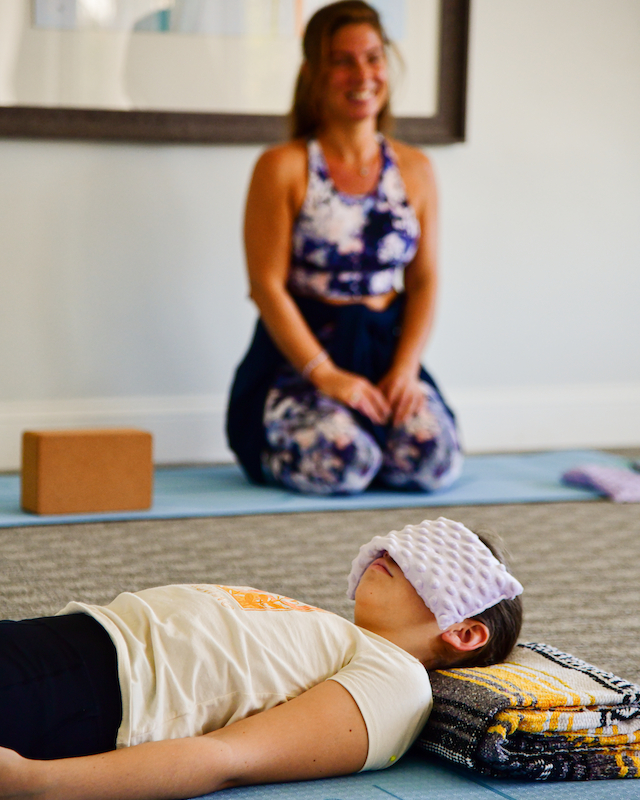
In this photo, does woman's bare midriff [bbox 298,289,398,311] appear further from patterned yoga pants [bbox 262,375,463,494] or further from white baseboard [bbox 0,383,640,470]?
white baseboard [bbox 0,383,640,470]

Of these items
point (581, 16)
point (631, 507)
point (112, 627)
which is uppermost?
point (581, 16)

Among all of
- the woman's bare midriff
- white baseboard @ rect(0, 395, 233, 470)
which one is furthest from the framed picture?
white baseboard @ rect(0, 395, 233, 470)

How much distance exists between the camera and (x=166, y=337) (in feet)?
8.99

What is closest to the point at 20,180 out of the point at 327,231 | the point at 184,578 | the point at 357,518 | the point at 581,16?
the point at 327,231

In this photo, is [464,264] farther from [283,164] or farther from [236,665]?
[236,665]

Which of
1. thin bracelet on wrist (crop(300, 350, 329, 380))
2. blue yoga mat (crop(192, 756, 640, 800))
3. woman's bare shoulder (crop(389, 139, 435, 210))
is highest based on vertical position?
woman's bare shoulder (crop(389, 139, 435, 210))

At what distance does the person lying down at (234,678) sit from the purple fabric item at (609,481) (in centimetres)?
137

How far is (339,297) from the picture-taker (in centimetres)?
245

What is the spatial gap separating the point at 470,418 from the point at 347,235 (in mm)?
845

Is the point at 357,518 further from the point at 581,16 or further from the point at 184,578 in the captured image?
the point at 581,16

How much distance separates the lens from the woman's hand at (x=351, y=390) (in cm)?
233

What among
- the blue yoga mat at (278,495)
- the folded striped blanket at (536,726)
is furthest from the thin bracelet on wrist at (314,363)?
the folded striped blanket at (536,726)

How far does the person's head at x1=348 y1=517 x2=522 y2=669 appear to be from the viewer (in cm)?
100

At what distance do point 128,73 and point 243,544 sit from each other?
1.35 metres
